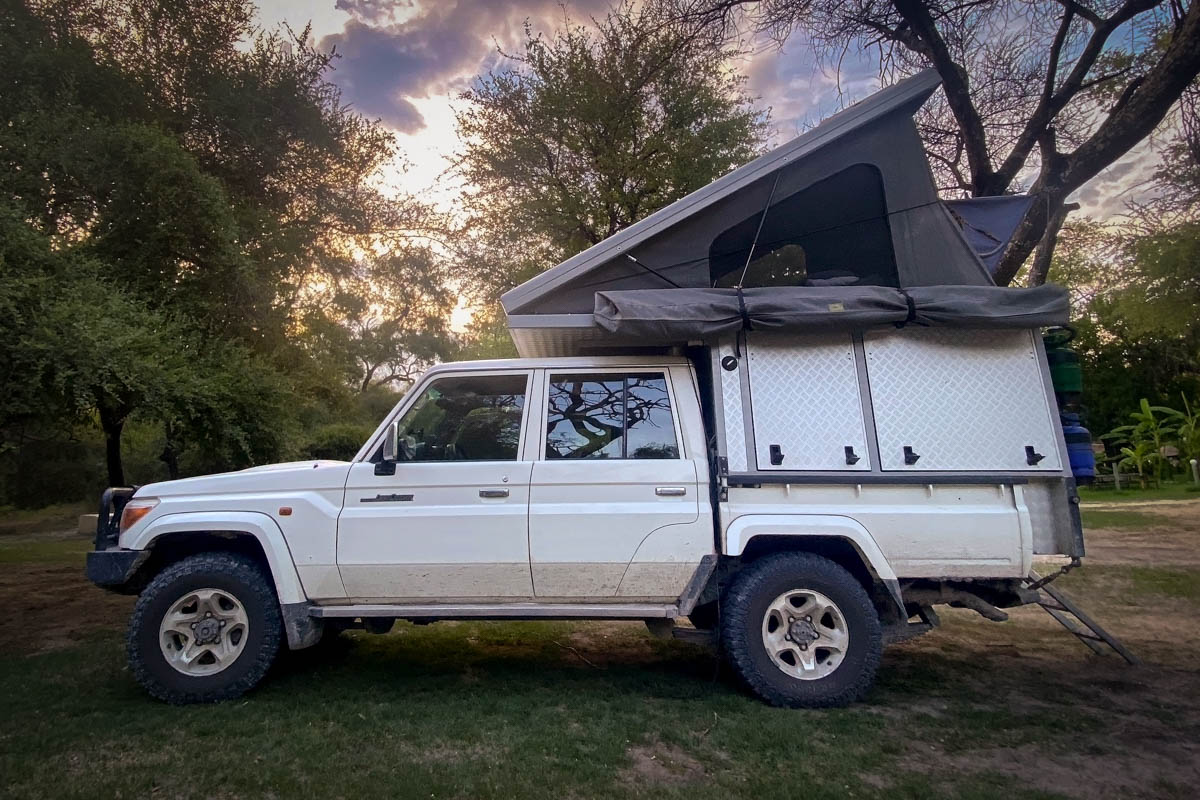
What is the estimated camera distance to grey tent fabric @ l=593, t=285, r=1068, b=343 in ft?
13.6

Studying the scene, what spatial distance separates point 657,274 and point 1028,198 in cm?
370

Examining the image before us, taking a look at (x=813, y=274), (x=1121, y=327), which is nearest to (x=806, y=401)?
(x=813, y=274)

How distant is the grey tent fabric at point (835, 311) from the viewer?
13.6ft

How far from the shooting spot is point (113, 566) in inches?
168

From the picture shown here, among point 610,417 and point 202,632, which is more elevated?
point 610,417

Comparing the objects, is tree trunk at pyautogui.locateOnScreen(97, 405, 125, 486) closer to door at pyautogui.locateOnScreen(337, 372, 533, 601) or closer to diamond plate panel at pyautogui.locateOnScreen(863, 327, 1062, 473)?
door at pyautogui.locateOnScreen(337, 372, 533, 601)

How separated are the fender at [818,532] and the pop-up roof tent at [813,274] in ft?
3.87

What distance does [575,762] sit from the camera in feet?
11.1

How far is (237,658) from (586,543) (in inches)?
89.8

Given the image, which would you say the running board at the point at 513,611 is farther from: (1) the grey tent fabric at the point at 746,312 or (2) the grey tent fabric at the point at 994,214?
(2) the grey tent fabric at the point at 994,214

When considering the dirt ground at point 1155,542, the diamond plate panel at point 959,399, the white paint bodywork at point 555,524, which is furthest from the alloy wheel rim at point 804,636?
the dirt ground at point 1155,542

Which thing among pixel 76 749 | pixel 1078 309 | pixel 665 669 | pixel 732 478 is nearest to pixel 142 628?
pixel 76 749

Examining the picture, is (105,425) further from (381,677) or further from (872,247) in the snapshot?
(872,247)

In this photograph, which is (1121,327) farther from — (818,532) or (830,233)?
(818,532)
